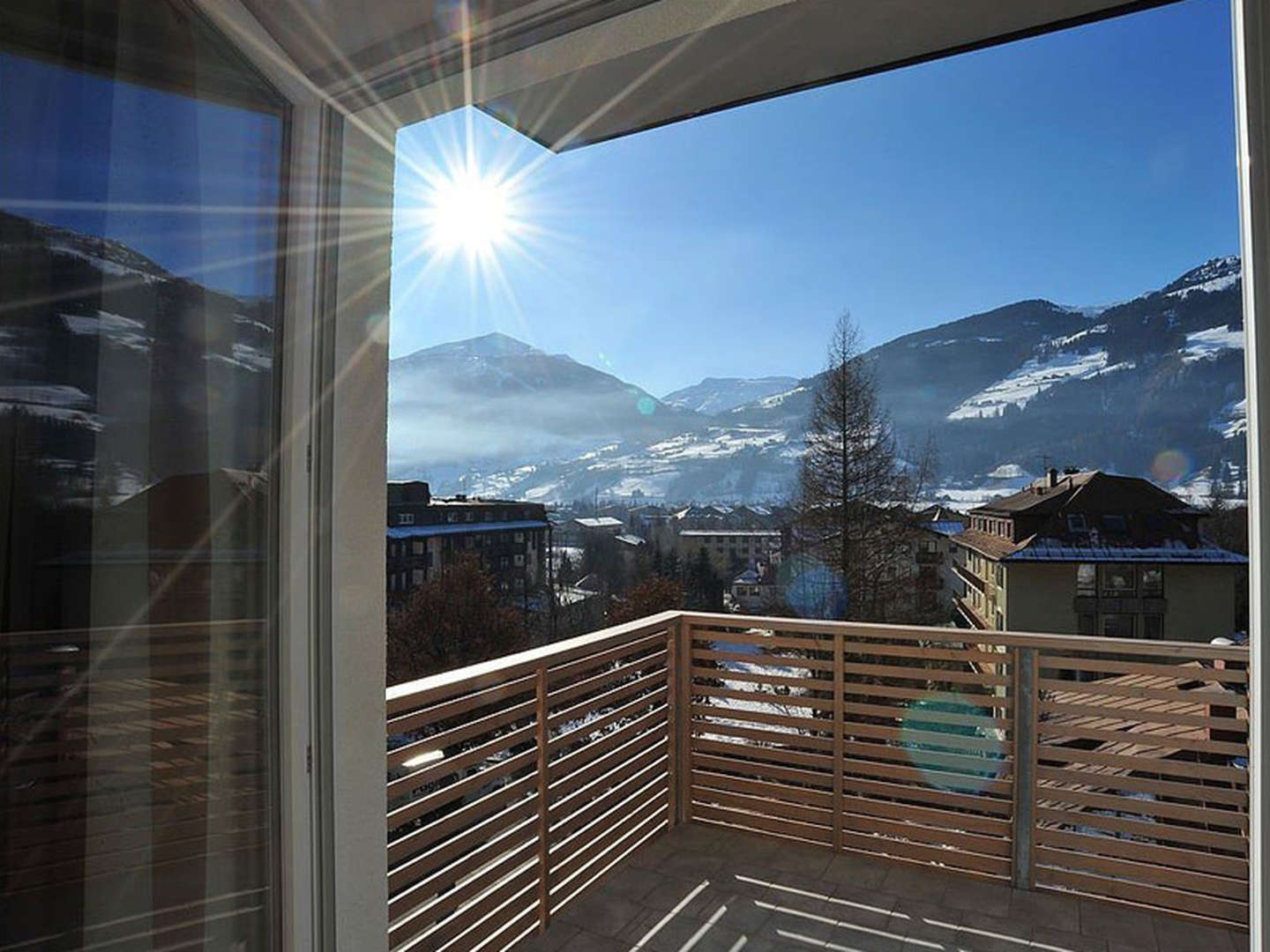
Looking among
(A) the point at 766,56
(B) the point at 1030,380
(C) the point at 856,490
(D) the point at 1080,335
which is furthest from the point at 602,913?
(D) the point at 1080,335

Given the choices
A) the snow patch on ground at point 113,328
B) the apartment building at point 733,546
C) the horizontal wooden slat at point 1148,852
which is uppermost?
the snow patch on ground at point 113,328

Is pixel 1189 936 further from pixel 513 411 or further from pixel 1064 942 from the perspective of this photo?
pixel 513 411

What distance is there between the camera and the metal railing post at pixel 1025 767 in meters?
2.80

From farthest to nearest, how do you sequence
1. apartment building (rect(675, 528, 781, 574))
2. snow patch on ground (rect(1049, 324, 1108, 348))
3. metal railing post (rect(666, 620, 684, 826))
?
apartment building (rect(675, 528, 781, 574)), snow patch on ground (rect(1049, 324, 1108, 348)), metal railing post (rect(666, 620, 684, 826))

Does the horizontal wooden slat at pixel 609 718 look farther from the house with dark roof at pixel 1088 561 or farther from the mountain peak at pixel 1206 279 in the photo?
the mountain peak at pixel 1206 279

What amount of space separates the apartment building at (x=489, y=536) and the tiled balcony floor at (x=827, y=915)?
9.61 ft

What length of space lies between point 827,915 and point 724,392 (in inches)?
164

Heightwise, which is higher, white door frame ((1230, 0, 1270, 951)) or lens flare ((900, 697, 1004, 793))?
white door frame ((1230, 0, 1270, 951))

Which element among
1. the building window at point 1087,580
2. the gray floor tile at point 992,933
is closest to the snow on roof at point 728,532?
the building window at point 1087,580

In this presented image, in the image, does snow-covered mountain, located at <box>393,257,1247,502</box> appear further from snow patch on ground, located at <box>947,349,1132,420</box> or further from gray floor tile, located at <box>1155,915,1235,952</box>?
gray floor tile, located at <box>1155,915,1235,952</box>

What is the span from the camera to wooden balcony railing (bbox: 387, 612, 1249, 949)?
2.18m

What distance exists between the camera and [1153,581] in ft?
12.6

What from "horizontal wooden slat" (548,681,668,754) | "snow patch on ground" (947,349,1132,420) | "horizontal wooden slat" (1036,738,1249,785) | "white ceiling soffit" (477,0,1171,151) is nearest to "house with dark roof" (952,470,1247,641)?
"snow patch on ground" (947,349,1132,420)

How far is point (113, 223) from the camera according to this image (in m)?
1.10
